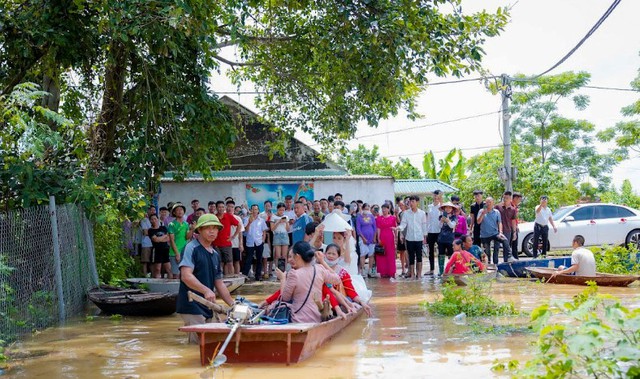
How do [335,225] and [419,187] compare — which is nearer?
[335,225]

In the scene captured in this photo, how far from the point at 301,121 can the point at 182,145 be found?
231 inches

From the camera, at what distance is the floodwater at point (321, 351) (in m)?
8.45

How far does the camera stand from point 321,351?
9.57 meters

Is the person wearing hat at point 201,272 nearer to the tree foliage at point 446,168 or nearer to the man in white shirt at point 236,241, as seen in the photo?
the man in white shirt at point 236,241

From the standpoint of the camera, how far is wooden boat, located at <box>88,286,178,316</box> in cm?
1300

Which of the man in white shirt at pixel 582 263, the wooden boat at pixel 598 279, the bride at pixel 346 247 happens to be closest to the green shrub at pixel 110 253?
the bride at pixel 346 247

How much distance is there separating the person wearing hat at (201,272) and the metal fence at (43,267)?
8.09 feet

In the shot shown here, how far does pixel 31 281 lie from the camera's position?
11336mm

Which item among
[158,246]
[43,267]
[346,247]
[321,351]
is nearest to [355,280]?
[346,247]

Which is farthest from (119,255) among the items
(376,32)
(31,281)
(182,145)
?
(376,32)

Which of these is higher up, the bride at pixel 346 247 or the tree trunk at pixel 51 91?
the tree trunk at pixel 51 91

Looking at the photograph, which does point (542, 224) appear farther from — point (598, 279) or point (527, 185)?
point (527, 185)

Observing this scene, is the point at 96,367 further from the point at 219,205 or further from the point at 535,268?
the point at 535,268

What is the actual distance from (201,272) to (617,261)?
11.2 m
